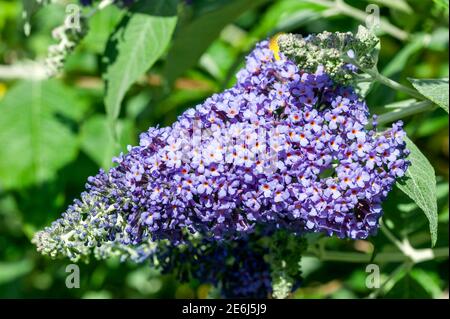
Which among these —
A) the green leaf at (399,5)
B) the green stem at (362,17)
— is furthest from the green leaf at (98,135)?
the green leaf at (399,5)

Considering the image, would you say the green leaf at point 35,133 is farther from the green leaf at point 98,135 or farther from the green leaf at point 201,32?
the green leaf at point 201,32

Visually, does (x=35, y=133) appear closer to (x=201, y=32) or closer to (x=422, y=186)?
(x=201, y=32)

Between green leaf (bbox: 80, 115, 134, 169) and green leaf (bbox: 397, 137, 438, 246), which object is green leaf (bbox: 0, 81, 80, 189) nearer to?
green leaf (bbox: 80, 115, 134, 169)

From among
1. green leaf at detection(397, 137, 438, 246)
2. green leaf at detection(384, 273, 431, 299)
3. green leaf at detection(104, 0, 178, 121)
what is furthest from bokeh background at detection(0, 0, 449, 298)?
green leaf at detection(397, 137, 438, 246)

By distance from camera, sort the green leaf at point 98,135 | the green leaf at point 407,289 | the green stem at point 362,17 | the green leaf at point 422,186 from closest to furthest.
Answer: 1. the green leaf at point 422,186
2. the green leaf at point 407,289
3. the green stem at point 362,17
4. the green leaf at point 98,135

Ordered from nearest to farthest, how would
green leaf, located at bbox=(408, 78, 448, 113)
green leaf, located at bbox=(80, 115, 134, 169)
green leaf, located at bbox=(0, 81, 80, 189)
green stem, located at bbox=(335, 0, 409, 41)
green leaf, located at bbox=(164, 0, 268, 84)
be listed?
green leaf, located at bbox=(408, 78, 448, 113)
green leaf, located at bbox=(164, 0, 268, 84)
green stem, located at bbox=(335, 0, 409, 41)
green leaf, located at bbox=(0, 81, 80, 189)
green leaf, located at bbox=(80, 115, 134, 169)

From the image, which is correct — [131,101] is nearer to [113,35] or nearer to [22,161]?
[22,161]
